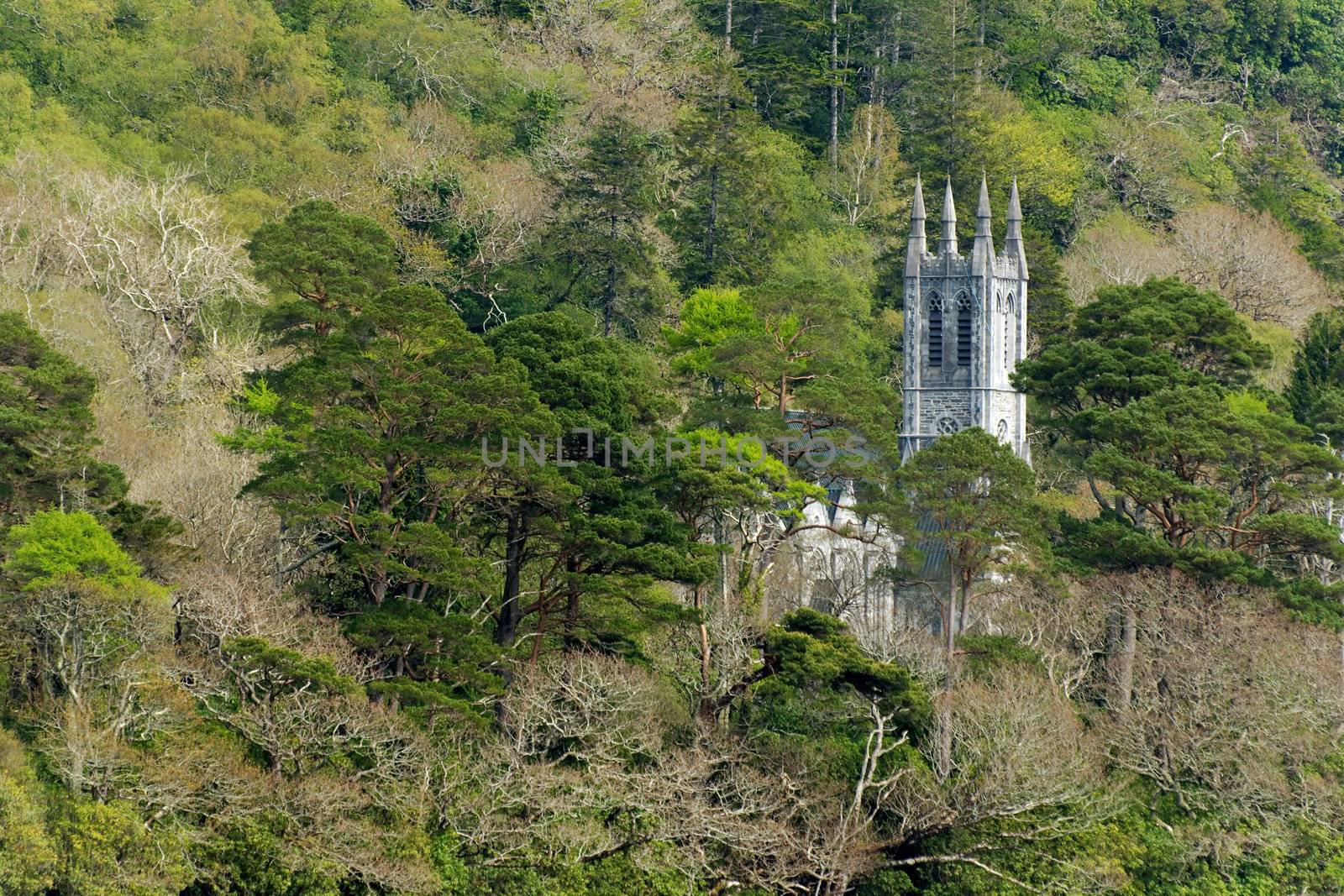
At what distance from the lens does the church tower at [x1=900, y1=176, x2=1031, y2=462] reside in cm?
6072

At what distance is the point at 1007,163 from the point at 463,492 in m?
36.8

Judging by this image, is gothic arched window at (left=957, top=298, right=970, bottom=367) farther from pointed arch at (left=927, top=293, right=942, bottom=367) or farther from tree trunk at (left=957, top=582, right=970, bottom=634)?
tree trunk at (left=957, top=582, right=970, bottom=634)

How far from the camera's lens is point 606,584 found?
42.4 metres

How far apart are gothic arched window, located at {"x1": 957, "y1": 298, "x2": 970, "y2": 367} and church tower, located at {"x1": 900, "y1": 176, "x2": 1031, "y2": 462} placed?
0.9 inches

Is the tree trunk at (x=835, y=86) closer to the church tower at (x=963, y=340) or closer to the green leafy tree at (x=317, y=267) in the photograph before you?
the church tower at (x=963, y=340)

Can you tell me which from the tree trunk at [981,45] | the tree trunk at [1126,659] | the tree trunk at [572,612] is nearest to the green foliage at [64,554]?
the tree trunk at [572,612]

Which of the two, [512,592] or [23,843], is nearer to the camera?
[23,843]

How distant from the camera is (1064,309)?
64625mm

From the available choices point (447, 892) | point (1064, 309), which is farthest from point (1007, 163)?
point (447, 892)

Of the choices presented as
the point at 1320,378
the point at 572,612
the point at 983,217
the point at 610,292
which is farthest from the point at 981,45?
the point at 572,612

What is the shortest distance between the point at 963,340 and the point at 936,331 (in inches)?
30.6

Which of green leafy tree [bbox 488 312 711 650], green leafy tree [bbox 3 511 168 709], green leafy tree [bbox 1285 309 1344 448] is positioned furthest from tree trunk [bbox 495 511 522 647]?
green leafy tree [bbox 1285 309 1344 448]

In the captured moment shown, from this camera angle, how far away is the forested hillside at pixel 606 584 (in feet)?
128

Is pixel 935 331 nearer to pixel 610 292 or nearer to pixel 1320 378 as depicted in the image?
pixel 610 292
